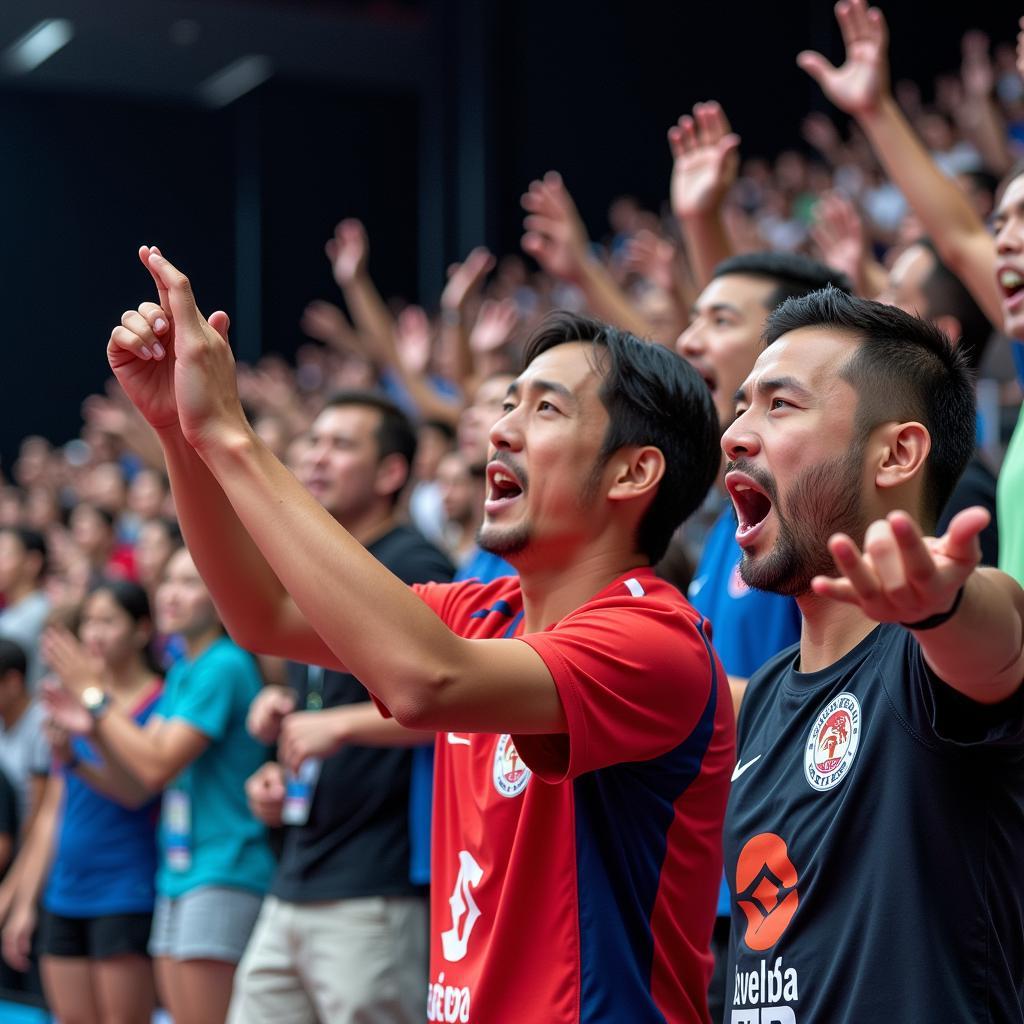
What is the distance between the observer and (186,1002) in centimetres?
379

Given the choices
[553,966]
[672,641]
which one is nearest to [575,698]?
[672,641]

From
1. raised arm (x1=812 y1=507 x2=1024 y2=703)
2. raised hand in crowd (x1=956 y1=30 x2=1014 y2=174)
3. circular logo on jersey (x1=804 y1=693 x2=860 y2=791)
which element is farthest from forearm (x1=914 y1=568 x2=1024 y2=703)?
raised hand in crowd (x1=956 y1=30 x2=1014 y2=174)

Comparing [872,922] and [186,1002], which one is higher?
[872,922]

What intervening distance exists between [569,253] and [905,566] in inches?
118

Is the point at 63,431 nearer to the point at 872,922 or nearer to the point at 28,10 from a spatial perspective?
the point at 28,10

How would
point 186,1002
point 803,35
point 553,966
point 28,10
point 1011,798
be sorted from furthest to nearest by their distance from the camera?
point 28,10
point 803,35
point 186,1002
point 553,966
point 1011,798

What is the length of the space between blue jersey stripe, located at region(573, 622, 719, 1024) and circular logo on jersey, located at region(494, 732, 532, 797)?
0.26 feet

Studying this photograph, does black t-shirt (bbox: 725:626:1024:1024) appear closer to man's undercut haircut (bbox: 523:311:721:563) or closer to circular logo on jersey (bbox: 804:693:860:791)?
circular logo on jersey (bbox: 804:693:860:791)

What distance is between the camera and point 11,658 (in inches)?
210

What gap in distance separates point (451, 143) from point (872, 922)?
477 inches

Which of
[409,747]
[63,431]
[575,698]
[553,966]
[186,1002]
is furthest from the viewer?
[63,431]

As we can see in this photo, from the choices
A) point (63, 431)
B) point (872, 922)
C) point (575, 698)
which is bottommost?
point (872, 922)

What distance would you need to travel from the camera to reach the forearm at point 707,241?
3.43 m

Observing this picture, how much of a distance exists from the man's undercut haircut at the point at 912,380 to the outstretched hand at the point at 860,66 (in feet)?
4.74
